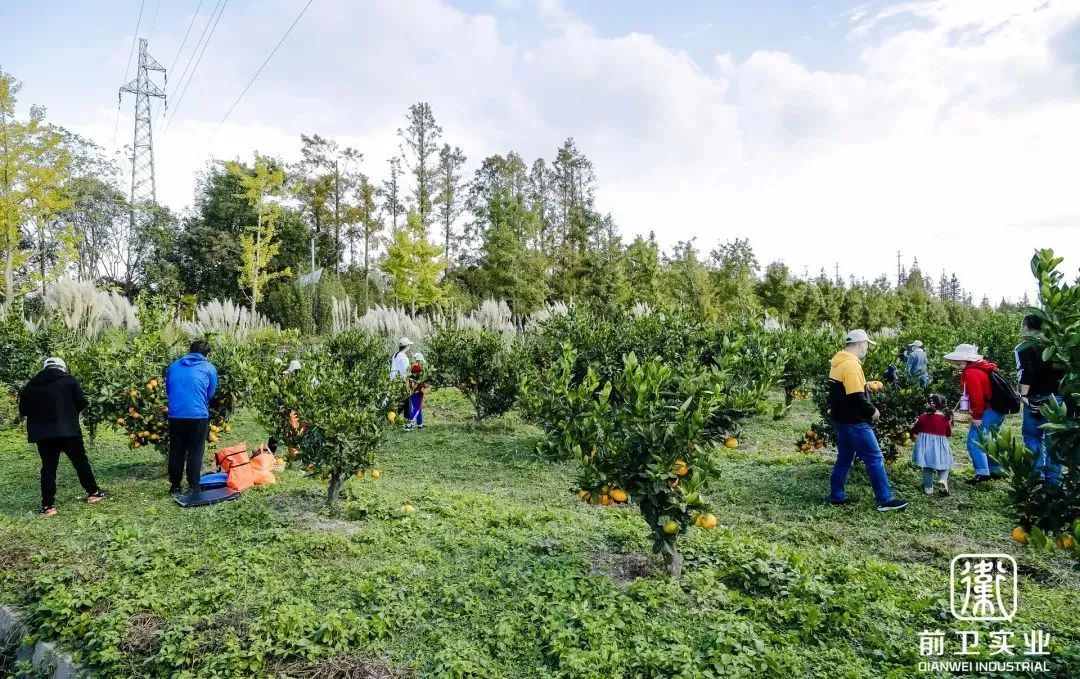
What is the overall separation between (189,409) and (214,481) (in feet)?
2.65

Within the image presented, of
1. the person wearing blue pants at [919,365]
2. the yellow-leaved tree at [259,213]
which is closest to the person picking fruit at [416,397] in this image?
the person wearing blue pants at [919,365]

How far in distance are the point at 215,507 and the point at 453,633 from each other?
330 cm

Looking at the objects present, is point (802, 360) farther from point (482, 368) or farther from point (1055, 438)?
point (1055, 438)

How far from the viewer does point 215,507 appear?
545 cm

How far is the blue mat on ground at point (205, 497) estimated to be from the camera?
18.3 ft

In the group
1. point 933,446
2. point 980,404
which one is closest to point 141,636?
point 933,446

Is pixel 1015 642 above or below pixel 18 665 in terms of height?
above

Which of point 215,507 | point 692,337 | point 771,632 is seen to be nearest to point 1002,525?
point 771,632

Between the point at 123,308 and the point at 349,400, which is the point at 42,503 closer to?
the point at 349,400

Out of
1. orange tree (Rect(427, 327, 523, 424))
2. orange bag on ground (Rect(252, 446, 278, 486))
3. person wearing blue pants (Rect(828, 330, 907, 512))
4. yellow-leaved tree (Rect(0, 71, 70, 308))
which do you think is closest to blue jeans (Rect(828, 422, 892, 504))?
person wearing blue pants (Rect(828, 330, 907, 512))

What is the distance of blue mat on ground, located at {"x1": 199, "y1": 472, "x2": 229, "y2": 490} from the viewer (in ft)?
19.8

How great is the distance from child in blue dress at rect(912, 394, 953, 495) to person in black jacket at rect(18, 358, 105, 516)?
25.9 ft

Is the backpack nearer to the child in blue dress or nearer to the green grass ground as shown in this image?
the child in blue dress

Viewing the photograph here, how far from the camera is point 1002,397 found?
5.74 m
